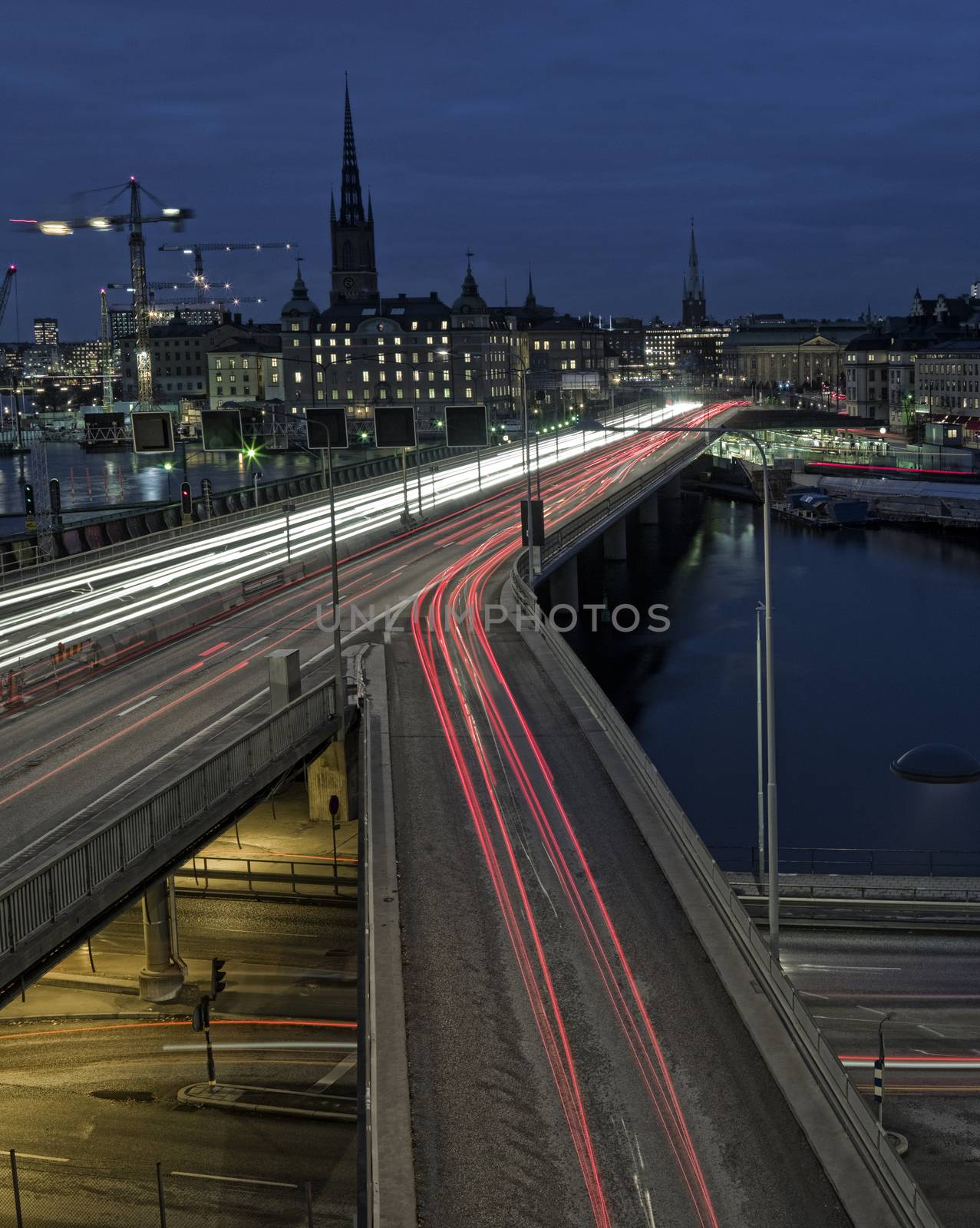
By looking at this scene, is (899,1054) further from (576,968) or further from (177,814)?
(177,814)

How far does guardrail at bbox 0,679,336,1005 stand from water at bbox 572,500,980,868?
1519 centimetres

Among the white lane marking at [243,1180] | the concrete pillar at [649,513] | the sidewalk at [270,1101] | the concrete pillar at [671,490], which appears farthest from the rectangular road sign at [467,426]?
the concrete pillar at [671,490]

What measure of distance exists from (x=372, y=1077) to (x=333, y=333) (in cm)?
18984

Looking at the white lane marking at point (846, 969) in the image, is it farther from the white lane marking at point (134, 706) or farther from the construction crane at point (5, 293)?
the construction crane at point (5, 293)

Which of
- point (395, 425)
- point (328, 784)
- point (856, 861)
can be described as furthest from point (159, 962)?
point (395, 425)

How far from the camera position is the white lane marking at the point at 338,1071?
23406 mm

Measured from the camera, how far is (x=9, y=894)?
17.2 metres

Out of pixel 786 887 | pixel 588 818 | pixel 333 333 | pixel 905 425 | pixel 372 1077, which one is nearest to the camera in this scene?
pixel 372 1077

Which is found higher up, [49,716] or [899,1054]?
[49,716]

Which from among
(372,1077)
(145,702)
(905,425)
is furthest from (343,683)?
(905,425)

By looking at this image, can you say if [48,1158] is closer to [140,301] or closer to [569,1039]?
[569,1039]

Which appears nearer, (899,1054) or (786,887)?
(899,1054)

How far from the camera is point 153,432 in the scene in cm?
4631

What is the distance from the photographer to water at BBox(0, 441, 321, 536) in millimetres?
113688
